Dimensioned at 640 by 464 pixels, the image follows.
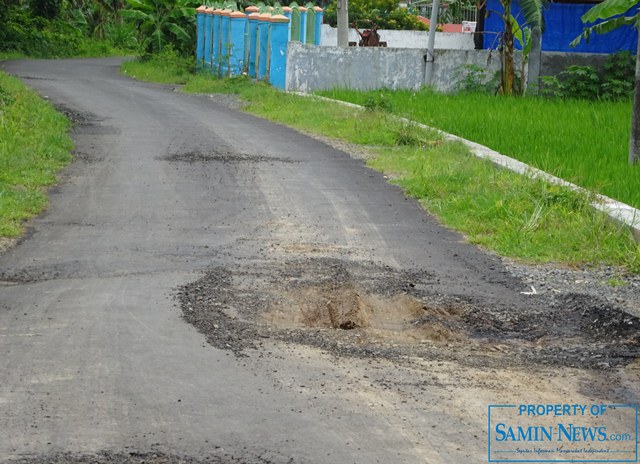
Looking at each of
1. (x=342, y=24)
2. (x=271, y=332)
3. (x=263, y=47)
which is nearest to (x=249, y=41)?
(x=263, y=47)

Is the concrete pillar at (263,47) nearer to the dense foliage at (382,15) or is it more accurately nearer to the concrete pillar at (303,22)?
the concrete pillar at (303,22)

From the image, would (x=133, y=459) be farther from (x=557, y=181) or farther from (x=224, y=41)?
(x=224, y=41)

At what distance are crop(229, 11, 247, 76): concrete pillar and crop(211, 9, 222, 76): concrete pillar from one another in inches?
38.3

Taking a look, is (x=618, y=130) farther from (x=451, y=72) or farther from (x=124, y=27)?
(x=124, y=27)

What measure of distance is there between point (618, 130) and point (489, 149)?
324 cm

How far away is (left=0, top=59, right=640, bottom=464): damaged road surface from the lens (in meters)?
5.09

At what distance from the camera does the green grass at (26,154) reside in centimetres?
1089

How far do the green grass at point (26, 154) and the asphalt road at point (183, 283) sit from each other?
23cm

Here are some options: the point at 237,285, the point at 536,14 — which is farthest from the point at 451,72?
the point at 237,285

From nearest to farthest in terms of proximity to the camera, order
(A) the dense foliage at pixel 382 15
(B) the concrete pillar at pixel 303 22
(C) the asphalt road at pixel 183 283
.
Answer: (C) the asphalt road at pixel 183 283, (B) the concrete pillar at pixel 303 22, (A) the dense foliage at pixel 382 15

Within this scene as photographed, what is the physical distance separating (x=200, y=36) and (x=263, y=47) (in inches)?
230

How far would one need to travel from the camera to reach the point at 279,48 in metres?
26.0

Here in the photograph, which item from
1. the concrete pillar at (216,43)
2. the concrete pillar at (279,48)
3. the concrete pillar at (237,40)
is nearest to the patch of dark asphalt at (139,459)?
the concrete pillar at (279,48)

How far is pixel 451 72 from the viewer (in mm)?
26297
